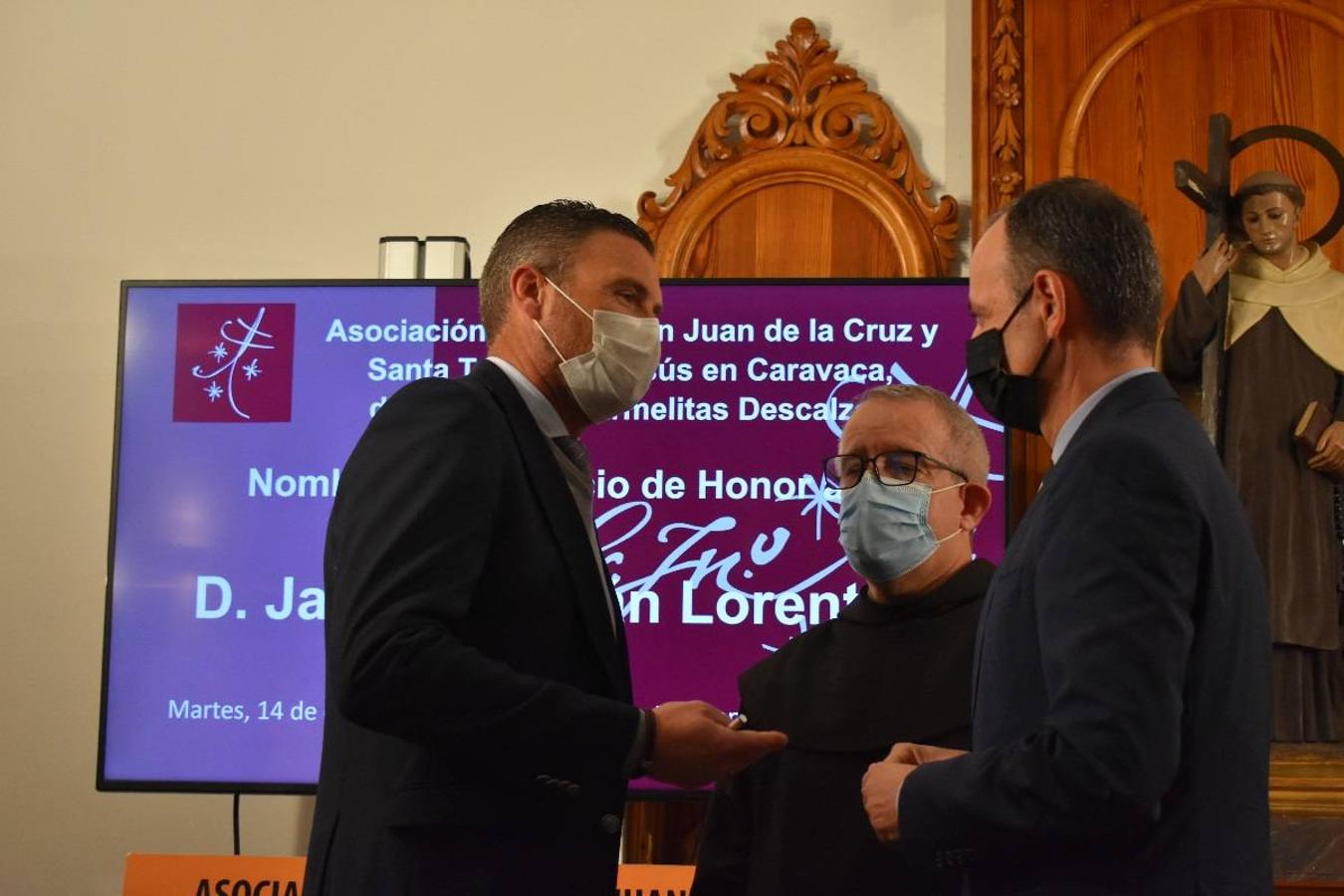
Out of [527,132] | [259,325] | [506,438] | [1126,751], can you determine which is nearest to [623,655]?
[506,438]

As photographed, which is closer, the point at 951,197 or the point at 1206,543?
the point at 1206,543

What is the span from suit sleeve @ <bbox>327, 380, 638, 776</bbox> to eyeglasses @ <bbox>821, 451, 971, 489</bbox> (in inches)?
32.9

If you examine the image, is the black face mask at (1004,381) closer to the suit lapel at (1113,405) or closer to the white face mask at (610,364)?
the suit lapel at (1113,405)

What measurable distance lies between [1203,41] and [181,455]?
2940mm

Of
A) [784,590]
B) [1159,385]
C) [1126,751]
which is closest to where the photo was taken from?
[1126,751]

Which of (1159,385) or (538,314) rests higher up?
(538,314)

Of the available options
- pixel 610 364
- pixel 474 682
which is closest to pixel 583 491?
pixel 610 364

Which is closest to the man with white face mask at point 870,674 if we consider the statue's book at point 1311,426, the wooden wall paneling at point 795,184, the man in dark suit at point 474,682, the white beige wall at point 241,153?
the man in dark suit at point 474,682

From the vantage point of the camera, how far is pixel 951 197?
169 inches

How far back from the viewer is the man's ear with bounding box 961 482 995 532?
2629mm

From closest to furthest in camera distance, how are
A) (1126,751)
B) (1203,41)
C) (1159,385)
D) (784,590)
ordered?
(1126,751) < (1159,385) < (784,590) < (1203,41)

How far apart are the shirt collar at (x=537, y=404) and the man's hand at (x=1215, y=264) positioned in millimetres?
2136

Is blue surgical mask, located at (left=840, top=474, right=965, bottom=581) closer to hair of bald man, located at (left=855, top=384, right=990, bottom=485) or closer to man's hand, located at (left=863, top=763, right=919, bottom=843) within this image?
hair of bald man, located at (left=855, top=384, right=990, bottom=485)

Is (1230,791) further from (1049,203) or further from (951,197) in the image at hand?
(951,197)
